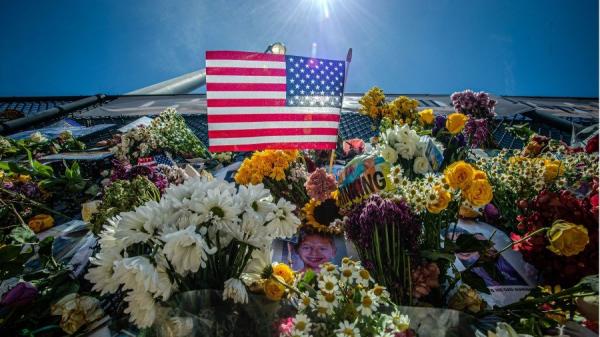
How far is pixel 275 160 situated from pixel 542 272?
98.0 inches

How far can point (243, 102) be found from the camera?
3699 mm

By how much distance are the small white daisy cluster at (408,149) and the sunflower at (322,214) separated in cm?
99

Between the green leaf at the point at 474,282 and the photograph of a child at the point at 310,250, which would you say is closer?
the green leaf at the point at 474,282

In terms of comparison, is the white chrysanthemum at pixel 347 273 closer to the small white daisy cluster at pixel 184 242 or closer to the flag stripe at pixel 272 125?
the small white daisy cluster at pixel 184 242

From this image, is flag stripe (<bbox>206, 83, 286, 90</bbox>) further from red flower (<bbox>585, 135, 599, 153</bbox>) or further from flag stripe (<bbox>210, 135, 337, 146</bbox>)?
red flower (<bbox>585, 135, 599, 153</bbox>)

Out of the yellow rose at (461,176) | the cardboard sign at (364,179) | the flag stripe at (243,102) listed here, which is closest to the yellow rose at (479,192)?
the yellow rose at (461,176)

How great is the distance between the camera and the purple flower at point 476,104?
4.43 m

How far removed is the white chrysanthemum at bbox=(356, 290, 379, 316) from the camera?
1.29 m

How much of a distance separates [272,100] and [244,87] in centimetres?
36

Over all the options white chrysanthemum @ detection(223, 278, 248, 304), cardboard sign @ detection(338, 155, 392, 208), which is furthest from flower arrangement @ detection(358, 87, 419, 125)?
white chrysanthemum @ detection(223, 278, 248, 304)

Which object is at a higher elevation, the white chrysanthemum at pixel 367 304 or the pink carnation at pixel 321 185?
the pink carnation at pixel 321 185

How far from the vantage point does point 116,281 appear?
1.30 m

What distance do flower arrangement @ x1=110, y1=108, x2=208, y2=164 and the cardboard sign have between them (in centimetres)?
405

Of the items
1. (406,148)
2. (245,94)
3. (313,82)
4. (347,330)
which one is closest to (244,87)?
(245,94)
